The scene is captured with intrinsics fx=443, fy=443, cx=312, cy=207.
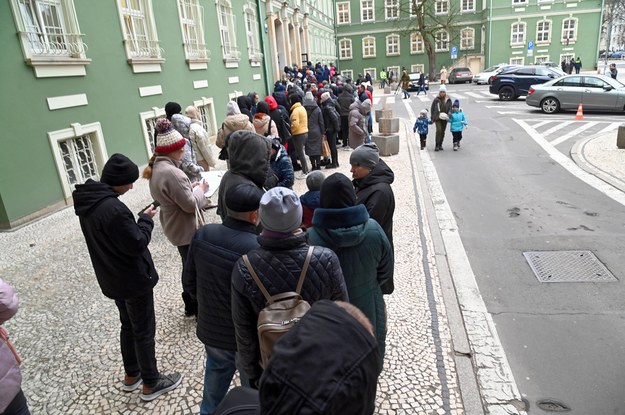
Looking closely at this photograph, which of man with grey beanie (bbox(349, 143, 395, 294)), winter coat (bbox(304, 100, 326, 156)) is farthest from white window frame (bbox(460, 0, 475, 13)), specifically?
man with grey beanie (bbox(349, 143, 395, 294))

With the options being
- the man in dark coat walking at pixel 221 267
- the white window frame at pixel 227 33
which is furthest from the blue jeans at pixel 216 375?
the white window frame at pixel 227 33

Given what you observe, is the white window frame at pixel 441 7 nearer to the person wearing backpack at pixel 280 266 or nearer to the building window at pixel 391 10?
the building window at pixel 391 10

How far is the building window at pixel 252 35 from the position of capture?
18469 mm

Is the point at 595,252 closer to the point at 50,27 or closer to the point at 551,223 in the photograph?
the point at 551,223

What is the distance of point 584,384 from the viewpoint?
11.6ft

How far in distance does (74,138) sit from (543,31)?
43.3m

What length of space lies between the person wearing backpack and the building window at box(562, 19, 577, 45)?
1828 inches

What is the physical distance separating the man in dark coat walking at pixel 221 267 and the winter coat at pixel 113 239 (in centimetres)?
47

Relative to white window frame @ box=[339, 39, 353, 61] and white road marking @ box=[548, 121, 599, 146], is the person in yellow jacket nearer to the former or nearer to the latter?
white road marking @ box=[548, 121, 599, 146]

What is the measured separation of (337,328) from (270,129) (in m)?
6.62

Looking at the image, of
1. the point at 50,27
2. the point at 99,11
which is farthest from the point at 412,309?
the point at 99,11

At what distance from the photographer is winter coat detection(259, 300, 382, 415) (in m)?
1.04

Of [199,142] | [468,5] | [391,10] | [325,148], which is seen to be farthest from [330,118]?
[468,5]

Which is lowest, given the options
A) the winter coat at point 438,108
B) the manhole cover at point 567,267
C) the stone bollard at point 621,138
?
the manhole cover at point 567,267
